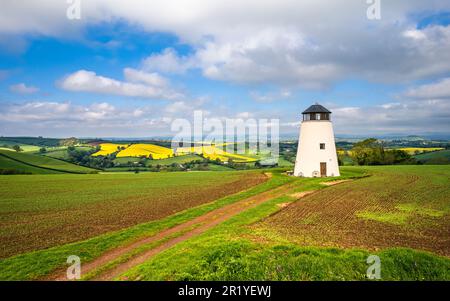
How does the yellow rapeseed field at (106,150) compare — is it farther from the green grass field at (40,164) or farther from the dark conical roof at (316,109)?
the dark conical roof at (316,109)

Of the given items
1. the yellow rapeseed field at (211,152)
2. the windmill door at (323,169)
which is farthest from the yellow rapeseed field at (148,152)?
the windmill door at (323,169)

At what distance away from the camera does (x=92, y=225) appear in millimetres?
17047

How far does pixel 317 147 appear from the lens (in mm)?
35469

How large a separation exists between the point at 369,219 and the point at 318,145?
19471 mm

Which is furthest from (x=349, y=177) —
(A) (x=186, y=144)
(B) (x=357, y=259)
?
(A) (x=186, y=144)

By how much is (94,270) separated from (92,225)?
283 inches

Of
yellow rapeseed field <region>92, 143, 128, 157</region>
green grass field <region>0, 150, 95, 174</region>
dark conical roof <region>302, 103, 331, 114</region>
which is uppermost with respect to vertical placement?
dark conical roof <region>302, 103, 331, 114</region>

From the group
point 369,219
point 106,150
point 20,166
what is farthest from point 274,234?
point 106,150

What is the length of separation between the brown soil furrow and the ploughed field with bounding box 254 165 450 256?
3.15 metres

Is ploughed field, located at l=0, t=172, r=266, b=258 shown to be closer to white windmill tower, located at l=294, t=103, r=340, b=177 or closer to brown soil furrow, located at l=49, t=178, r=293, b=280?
brown soil furrow, located at l=49, t=178, r=293, b=280

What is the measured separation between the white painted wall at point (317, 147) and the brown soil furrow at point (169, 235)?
1252 cm

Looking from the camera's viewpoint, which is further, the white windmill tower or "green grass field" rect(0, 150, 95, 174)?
"green grass field" rect(0, 150, 95, 174)

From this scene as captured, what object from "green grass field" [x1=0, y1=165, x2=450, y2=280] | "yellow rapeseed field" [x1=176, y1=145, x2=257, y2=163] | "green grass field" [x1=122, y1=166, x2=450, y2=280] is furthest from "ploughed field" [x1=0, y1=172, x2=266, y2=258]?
"yellow rapeseed field" [x1=176, y1=145, x2=257, y2=163]

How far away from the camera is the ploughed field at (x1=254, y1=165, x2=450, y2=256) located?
12742mm
